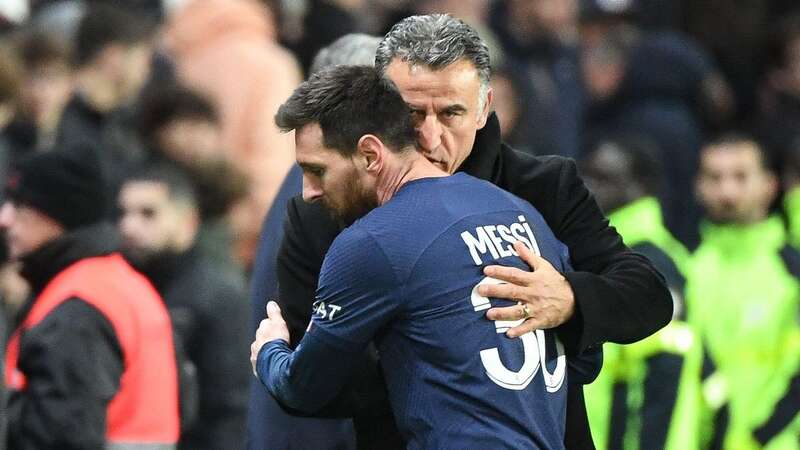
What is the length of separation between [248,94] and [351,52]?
12.7 ft

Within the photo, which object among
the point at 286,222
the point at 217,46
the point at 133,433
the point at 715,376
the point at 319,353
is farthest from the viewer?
the point at 217,46

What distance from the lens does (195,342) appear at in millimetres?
6934

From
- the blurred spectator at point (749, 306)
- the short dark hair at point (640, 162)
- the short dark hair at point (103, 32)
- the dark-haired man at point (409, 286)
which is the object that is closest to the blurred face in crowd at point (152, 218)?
the short dark hair at point (103, 32)

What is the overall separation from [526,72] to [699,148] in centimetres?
115

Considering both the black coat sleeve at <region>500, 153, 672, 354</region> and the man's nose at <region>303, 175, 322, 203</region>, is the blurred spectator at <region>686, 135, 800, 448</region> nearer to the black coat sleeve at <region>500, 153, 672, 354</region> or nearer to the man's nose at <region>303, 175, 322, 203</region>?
the black coat sleeve at <region>500, 153, 672, 354</region>

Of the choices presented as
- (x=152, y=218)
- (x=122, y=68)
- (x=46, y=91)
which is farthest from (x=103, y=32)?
(x=152, y=218)

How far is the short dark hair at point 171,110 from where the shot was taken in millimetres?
8352

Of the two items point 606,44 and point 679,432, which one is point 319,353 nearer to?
point 679,432

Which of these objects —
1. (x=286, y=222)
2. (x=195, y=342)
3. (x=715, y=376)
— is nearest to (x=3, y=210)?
(x=195, y=342)

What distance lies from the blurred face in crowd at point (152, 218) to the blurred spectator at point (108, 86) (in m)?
0.80

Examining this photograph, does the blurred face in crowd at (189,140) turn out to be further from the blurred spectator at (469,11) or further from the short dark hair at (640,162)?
the blurred spectator at (469,11)

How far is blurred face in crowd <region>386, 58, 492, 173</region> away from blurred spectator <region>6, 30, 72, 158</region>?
202 inches

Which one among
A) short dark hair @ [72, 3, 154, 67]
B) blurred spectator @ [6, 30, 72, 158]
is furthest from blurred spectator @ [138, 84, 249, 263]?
blurred spectator @ [6, 30, 72, 158]

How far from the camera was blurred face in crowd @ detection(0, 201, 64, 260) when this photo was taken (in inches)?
241
